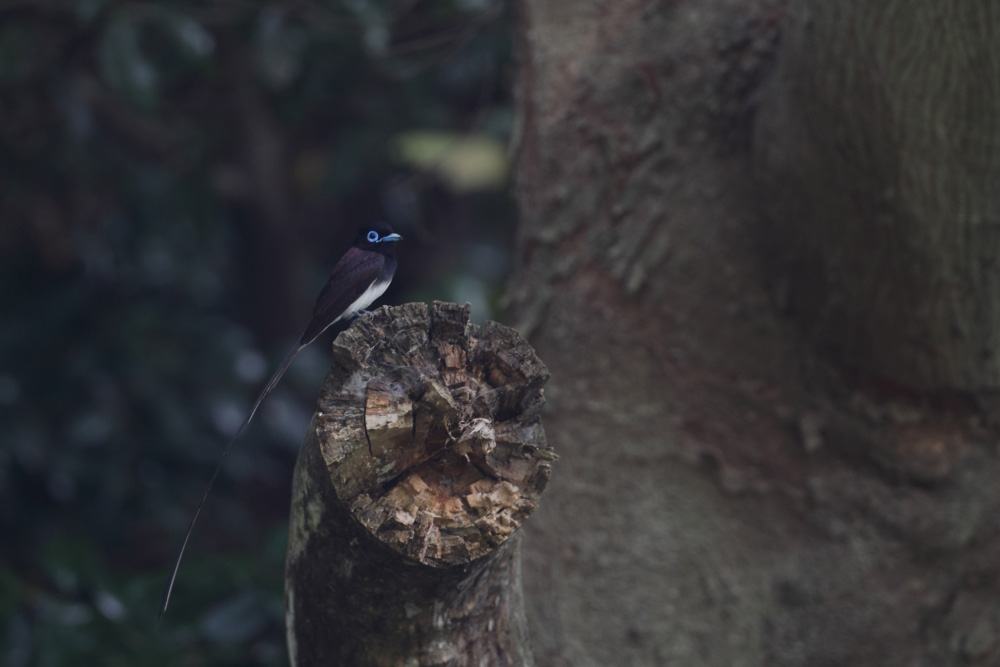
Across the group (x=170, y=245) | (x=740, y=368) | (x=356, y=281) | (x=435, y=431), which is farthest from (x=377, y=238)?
(x=170, y=245)

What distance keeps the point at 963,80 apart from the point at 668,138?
0.74 meters

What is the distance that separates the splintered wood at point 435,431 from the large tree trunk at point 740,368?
99 cm

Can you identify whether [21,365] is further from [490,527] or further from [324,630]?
[490,527]

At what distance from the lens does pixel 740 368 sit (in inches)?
88.5

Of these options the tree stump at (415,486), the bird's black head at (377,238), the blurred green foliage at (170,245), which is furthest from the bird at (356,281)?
the blurred green foliage at (170,245)

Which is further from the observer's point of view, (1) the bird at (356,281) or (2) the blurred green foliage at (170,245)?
(2) the blurred green foliage at (170,245)

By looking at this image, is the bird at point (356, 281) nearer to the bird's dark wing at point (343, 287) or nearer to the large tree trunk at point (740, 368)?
the bird's dark wing at point (343, 287)

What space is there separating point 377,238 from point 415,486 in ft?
2.80

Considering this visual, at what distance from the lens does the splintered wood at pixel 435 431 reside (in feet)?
3.83

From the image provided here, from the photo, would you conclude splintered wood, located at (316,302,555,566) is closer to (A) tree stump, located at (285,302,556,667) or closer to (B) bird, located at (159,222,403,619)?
(A) tree stump, located at (285,302,556,667)

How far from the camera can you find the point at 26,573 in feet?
12.6

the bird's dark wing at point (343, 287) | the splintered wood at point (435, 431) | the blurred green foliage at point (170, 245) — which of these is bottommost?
the blurred green foliage at point (170, 245)

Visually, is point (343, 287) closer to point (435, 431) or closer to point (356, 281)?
point (356, 281)

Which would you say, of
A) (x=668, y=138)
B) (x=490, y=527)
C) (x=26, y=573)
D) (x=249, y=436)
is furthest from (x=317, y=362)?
(x=490, y=527)
